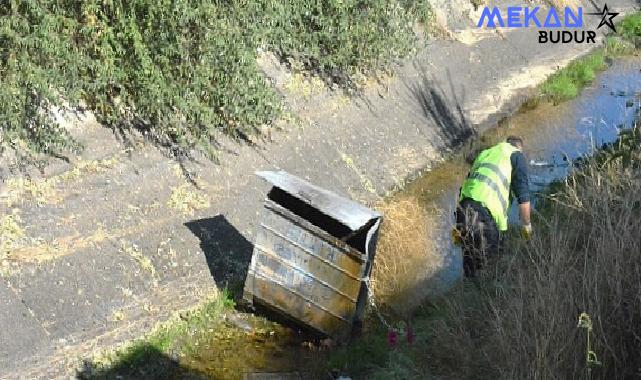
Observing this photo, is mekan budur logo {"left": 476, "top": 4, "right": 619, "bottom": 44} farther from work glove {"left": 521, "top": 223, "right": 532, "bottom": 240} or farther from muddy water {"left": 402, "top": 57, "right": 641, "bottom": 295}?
work glove {"left": 521, "top": 223, "right": 532, "bottom": 240}

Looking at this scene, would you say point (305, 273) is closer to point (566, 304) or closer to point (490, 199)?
point (490, 199)

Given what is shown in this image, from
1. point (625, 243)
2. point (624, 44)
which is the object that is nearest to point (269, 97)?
point (625, 243)

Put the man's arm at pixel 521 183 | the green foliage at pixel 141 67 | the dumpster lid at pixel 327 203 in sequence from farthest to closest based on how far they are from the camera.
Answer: the green foliage at pixel 141 67, the man's arm at pixel 521 183, the dumpster lid at pixel 327 203

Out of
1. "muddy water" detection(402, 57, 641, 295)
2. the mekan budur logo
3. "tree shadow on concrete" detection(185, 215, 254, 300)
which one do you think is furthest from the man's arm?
the mekan budur logo

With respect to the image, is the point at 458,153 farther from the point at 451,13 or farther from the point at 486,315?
the point at 486,315

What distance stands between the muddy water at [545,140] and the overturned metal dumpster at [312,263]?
1619 mm

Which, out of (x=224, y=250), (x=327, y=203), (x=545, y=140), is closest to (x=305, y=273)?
(x=327, y=203)

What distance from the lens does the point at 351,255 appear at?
679 centimetres

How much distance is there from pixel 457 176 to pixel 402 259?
3358 millimetres

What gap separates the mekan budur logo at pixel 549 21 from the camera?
1675cm

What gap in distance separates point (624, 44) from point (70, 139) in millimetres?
14329

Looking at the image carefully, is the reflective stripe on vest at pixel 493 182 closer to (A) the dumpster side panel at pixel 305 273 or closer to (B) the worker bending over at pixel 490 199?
(B) the worker bending over at pixel 490 199

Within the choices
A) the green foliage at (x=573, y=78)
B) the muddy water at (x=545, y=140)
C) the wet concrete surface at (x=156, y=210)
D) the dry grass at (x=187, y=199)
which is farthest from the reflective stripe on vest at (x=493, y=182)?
the green foliage at (x=573, y=78)

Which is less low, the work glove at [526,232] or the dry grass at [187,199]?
the dry grass at [187,199]
